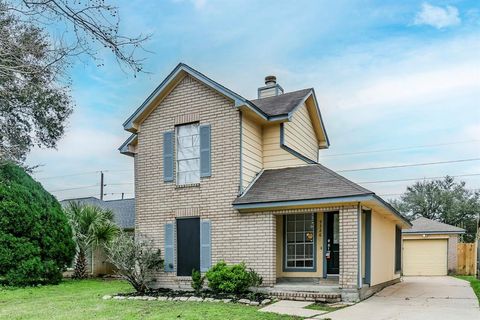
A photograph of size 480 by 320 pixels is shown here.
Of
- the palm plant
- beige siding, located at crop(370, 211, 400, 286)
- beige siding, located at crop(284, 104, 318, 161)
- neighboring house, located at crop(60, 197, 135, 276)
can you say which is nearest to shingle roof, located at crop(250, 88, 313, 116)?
beige siding, located at crop(284, 104, 318, 161)

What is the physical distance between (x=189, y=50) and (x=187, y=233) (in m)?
7.27

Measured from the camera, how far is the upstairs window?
42.8 ft

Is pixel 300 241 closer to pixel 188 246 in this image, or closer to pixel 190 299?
pixel 188 246

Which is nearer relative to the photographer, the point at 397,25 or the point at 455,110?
the point at 397,25

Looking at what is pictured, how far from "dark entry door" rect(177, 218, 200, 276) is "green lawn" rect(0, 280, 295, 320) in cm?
202

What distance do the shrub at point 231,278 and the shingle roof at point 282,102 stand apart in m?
4.81

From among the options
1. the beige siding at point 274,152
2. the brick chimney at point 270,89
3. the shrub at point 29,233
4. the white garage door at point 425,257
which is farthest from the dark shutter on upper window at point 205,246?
the white garage door at point 425,257

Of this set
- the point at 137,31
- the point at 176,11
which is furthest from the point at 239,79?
the point at 137,31

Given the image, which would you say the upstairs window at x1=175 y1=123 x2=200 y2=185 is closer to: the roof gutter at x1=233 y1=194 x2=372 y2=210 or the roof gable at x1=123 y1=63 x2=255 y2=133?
the roof gable at x1=123 y1=63 x2=255 y2=133

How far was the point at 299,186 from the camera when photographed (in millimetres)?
11734

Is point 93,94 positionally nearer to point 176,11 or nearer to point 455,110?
point 176,11

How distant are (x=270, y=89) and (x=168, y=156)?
16.5ft

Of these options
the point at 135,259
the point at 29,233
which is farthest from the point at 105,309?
the point at 29,233

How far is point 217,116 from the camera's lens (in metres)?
12.8
